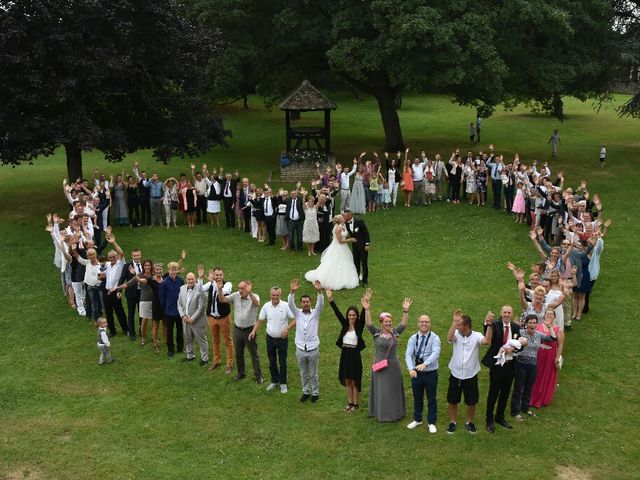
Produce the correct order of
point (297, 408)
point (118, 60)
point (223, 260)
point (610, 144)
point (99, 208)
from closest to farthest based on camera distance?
Answer: point (297, 408) → point (223, 260) → point (99, 208) → point (118, 60) → point (610, 144)

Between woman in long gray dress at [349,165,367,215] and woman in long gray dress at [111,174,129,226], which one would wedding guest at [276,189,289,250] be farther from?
woman in long gray dress at [111,174,129,226]

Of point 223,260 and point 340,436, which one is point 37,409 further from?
point 223,260

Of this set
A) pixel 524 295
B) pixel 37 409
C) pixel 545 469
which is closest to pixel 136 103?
pixel 37 409

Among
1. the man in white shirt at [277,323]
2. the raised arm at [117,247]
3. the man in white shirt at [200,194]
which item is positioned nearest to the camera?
the man in white shirt at [277,323]

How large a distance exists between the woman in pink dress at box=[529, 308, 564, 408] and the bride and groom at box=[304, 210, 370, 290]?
5.78 metres

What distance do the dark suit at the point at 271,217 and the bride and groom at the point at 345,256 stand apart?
337 cm

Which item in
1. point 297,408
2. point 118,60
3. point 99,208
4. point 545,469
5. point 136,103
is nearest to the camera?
point 545,469

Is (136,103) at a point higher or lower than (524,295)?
higher

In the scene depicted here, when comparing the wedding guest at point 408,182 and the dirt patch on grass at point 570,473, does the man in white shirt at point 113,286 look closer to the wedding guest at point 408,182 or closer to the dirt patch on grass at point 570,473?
the dirt patch on grass at point 570,473

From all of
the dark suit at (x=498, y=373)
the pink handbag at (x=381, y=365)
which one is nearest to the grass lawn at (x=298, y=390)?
the dark suit at (x=498, y=373)

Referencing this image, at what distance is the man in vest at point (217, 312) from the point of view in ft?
37.7

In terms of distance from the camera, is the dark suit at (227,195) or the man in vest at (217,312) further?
the dark suit at (227,195)

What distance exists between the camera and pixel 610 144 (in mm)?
35375

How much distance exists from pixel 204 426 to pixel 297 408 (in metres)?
1.41
